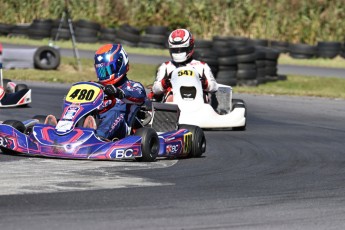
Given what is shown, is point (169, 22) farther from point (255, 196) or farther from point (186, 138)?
point (255, 196)

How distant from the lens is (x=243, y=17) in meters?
35.3

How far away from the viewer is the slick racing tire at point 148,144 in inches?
352

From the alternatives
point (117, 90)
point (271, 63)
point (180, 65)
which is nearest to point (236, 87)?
point (271, 63)

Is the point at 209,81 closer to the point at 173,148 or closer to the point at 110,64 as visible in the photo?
the point at 110,64

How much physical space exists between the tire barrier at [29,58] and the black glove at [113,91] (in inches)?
549

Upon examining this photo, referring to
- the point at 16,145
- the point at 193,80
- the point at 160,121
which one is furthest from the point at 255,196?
the point at 193,80

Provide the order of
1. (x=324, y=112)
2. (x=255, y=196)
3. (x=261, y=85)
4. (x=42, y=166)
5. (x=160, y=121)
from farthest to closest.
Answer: (x=261, y=85) → (x=324, y=112) → (x=160, y=121) → (x=42, y=166) → (x=255, y=196)

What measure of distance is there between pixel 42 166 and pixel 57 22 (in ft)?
82.9

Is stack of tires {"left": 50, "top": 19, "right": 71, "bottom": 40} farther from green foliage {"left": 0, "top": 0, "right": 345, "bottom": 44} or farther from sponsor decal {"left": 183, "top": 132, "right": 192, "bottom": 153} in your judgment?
sponsor decal {"left": 183, "top": 132, "right": 192, "bottom": 153}

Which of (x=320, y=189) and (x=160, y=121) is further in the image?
(x=160, y=121)

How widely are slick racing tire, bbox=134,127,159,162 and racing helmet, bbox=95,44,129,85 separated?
35.5 inches

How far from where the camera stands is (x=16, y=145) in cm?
903

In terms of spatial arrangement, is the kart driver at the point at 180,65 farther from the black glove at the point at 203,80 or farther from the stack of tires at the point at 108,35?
the stack of tires at the point at 108,35

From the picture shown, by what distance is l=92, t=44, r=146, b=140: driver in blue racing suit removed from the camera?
939cm
